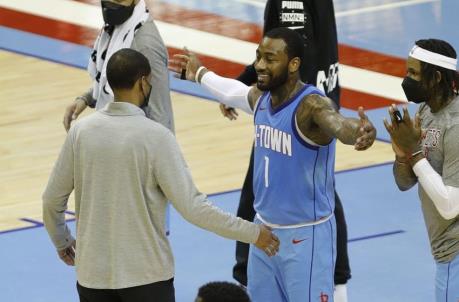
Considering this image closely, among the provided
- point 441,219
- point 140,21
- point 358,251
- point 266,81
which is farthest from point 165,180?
point 358,251

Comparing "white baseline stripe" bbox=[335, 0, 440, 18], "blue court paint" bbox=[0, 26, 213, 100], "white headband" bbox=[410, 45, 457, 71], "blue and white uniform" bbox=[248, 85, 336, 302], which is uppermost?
"white headband" bbox=[410, 45, 457, 71]

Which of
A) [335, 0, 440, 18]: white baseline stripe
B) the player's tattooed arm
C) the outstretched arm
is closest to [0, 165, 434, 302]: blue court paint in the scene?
the outstretched arm

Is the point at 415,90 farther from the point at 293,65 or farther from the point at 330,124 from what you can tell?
the point at 293,65

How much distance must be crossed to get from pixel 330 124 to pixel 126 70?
0.95 metres

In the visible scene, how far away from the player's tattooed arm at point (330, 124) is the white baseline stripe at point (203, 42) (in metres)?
6.20

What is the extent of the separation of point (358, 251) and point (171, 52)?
17.1ft

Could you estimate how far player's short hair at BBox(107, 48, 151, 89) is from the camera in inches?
230

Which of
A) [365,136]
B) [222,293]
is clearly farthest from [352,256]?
[222,293]

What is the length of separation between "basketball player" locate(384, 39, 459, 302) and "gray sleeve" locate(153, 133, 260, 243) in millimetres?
831

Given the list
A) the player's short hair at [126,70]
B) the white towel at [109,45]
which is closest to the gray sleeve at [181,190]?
the player's short hair at [126,70]

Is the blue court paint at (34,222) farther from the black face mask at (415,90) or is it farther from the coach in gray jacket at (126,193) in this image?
the black face mask at (415,90)

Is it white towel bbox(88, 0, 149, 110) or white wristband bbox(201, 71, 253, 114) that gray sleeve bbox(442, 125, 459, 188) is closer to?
white wristband bbox(201, 71, 253, 114)

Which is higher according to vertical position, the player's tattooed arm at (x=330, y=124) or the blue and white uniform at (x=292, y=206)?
the player's tattooed arm at (x=330, y=124)

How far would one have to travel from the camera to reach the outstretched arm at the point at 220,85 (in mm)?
6891
